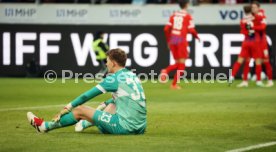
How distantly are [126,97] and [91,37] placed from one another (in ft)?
57.0

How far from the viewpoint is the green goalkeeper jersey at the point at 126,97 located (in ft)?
36.3

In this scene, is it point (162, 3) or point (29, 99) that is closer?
point (29, 99)

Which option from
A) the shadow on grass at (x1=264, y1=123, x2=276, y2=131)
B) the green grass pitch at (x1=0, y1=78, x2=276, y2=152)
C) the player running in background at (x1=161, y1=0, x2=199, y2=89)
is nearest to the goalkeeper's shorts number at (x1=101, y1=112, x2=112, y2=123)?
the green grass pitch at (x1=0, y1=78, x2=276, y2=152)

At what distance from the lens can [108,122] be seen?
1119cm

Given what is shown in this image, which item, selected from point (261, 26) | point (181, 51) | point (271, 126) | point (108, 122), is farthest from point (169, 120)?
point (261, 26)

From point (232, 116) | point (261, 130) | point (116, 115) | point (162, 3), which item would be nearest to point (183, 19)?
point (162, 3)

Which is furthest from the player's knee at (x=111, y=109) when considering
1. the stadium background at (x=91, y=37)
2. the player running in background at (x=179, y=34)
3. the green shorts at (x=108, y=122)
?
the stadium background at (x=91, y=37)

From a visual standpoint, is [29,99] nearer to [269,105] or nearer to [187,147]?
[269,105]

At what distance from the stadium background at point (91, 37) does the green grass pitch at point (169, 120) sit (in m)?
3.72

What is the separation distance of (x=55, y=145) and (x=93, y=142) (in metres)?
0.55

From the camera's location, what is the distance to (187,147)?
1039cm

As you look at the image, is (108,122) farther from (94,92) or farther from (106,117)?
(94,92)

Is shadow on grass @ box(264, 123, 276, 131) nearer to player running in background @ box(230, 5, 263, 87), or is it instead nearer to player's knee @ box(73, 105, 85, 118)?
player's knee @ box(73, 105, 85, 118)

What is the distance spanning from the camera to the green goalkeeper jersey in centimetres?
1107
